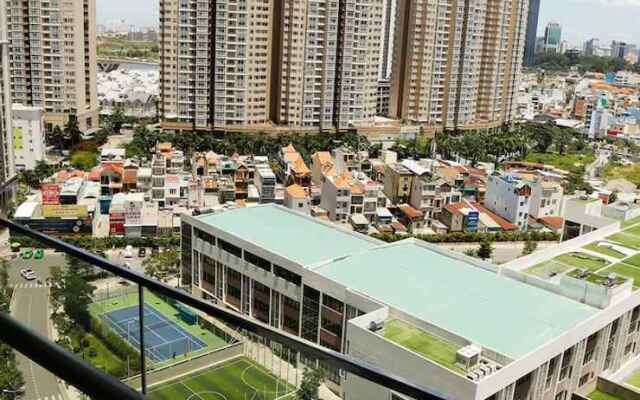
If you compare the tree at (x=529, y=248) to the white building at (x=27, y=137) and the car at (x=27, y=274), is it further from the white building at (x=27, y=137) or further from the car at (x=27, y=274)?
the car at (x=27, y=274)

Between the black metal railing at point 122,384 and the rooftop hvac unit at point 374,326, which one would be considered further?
the rooftop hvac unit at point 374,326

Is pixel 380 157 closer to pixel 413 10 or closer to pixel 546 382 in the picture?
pixel 413 10

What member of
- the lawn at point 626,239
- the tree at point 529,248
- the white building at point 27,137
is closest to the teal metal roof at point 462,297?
the lawn at point 626,239

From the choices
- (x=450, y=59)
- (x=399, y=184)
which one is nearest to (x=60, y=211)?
(x=399, y=184)

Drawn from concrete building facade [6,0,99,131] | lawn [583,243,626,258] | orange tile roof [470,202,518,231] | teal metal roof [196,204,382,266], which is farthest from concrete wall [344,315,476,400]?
concrete building facade [6,0,99,131]

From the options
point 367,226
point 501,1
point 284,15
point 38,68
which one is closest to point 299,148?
point 284,15

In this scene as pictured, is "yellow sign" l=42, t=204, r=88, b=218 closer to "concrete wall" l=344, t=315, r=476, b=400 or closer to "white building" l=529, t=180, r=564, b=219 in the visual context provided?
"concrete wall" l=344, t=315, r=476, b=400
